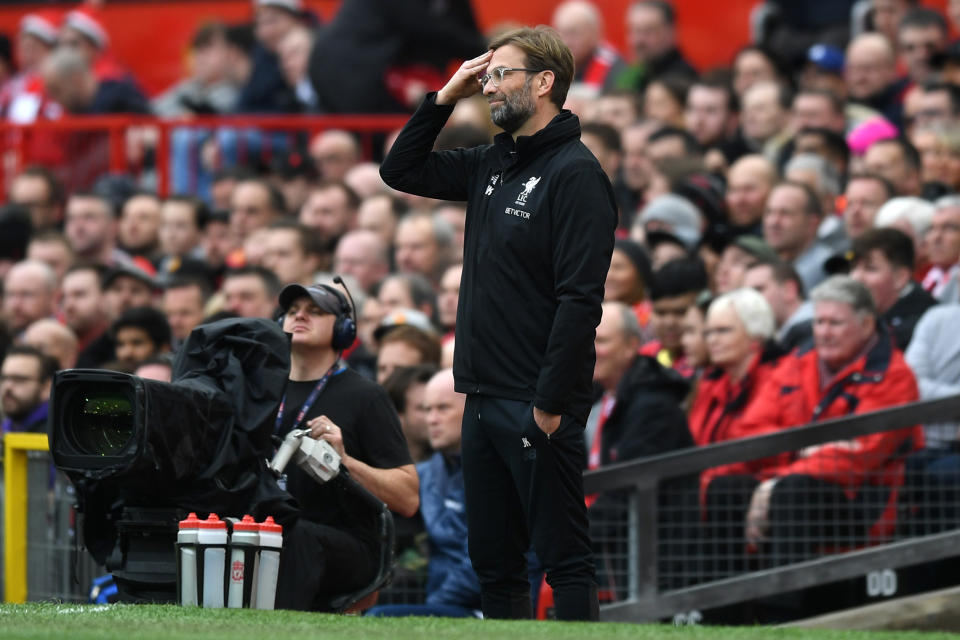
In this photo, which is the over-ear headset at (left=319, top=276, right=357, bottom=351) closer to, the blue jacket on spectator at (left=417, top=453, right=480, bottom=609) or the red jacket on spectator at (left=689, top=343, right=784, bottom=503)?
the blue jacket on spectator at (left=417, top=453, right=480, bottom=609)

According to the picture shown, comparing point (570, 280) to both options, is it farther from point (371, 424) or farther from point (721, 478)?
point (721, 478)

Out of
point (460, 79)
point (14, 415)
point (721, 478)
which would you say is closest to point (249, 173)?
point (14, 415)

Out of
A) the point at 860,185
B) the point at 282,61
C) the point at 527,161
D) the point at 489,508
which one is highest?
the point at 282,61

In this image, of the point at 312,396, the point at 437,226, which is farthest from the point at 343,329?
the point at 437,226

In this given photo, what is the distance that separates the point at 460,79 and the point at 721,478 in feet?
9.78

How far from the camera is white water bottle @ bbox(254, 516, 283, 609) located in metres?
6.75

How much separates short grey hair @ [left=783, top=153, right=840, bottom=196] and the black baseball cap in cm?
510

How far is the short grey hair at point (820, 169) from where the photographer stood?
12.1 metres

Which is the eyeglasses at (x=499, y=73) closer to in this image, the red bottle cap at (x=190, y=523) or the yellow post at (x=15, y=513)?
the red bottle cap at (x=190, y=523)

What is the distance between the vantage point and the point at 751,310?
9852mm

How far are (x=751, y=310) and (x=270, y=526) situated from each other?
392 cm

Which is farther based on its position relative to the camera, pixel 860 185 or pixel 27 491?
pixel 860 185

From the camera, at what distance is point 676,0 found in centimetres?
1738

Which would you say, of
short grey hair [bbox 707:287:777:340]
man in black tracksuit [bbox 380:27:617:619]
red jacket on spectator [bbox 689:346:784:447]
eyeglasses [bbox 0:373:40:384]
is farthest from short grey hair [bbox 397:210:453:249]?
man in black tracksuit [bbox 380:27:617:619]
